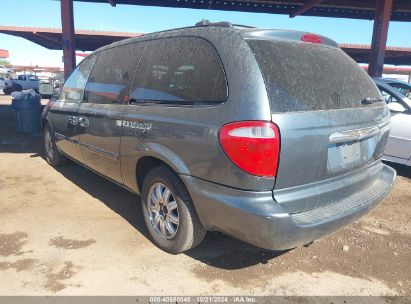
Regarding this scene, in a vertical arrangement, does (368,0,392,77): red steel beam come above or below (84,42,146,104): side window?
above

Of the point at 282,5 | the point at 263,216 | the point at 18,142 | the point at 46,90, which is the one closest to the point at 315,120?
the point at 263,216

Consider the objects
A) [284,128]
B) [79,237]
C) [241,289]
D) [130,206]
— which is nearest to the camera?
[284,128]

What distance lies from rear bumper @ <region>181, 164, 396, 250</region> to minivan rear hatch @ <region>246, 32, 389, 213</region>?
77 millimetres

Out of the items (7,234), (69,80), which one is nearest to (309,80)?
(7,234)

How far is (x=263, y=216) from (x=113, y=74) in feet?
7.70

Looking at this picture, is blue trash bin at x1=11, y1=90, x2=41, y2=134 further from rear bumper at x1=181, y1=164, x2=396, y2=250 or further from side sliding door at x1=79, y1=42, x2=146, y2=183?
rear bumper at x1=181, y1=164, x2=396, y2=250

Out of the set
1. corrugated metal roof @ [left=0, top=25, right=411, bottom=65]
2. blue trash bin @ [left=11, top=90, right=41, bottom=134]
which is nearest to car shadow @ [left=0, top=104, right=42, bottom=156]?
blue trash bin @ [left=11, top=90, right=41, bottom=134]

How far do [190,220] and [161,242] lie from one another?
0.52 meters

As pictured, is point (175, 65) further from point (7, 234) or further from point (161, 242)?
point (7, 234)

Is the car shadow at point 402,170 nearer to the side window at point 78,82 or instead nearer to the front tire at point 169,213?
the front tire at point 169,213

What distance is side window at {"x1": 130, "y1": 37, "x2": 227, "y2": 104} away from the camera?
8.45ft

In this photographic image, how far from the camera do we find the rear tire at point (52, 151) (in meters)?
5.54

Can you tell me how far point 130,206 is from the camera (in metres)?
4.23

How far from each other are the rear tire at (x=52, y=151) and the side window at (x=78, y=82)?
3.00 ft
